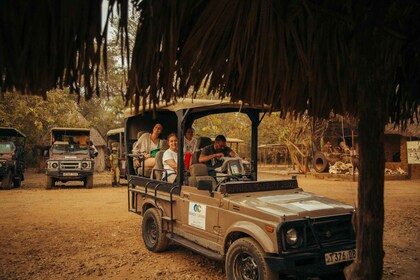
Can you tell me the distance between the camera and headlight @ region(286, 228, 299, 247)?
4164 millimetres

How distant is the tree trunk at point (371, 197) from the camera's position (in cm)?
240

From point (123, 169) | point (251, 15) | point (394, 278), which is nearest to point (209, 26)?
point (251, 15)

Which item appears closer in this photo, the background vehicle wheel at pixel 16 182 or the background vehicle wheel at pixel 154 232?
the background vehicle wheel at pixel 154 232

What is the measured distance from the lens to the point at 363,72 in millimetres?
2434

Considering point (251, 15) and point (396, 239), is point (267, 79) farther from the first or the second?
point (396, 239)

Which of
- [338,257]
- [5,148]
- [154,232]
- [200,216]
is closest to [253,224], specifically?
[338,257]

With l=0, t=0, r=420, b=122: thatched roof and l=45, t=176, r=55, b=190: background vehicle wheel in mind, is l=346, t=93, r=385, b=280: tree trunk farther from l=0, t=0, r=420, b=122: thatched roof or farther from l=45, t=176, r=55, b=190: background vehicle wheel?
l=45, t=176, r=55, b=190: background vehicle wheel

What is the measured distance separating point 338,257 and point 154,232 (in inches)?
146

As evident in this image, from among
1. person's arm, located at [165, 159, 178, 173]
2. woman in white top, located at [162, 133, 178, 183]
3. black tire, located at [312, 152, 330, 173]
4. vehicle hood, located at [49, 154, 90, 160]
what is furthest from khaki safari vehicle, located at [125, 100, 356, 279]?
black tire, located at [312, 152, 330, 173]

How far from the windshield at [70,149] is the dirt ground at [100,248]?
5.78 meters

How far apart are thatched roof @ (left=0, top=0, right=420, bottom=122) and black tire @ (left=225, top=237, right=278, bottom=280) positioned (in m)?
1.80

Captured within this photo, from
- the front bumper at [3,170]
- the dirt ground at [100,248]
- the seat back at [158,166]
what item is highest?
the seat back at [158,166]

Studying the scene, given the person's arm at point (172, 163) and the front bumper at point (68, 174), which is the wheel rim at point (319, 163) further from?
the person's arm at point (172, 163)

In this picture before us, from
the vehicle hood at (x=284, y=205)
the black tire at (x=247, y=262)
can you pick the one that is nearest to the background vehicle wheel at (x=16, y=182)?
the vehicle hood at (x=284, y=205)
